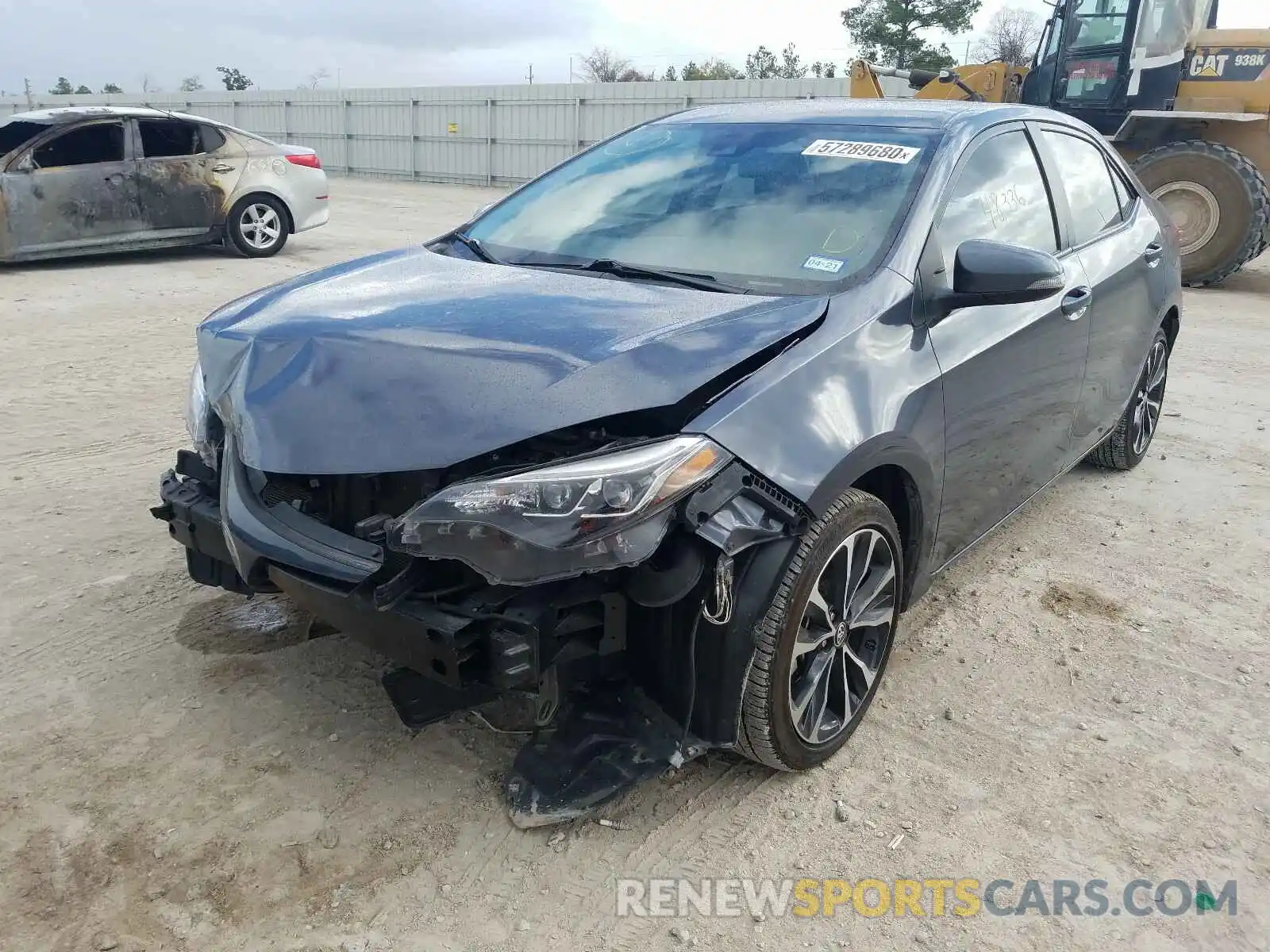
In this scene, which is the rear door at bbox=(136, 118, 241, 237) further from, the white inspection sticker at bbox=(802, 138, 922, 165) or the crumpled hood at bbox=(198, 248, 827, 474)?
the white inspection sticker at bbox=(802, 138, 922, 165)

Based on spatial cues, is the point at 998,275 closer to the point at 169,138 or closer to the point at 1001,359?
the point at 1001,359

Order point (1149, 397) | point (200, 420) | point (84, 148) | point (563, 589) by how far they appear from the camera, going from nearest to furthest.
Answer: point (563, 589) → point (200, 420) → point (1149, 397) → point (84, 148)

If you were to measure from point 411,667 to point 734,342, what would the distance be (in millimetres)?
1054

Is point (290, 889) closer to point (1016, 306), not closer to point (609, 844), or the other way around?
point (609, 844)

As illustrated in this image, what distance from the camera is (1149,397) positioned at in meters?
5.14

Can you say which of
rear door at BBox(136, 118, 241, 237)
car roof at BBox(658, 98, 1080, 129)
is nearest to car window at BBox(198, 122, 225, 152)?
rear door at BBox(136, 118, 241, 237)

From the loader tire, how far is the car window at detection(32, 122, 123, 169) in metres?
10.4

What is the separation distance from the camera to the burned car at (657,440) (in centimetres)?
218

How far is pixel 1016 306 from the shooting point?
3.32m

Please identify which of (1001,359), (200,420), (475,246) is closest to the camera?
(200,420)

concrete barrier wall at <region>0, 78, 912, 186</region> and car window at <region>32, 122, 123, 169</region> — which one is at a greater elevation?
concrete barrier wall at <region>0, 78, 912, 186</region>

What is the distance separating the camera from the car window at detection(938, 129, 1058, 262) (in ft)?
10.3

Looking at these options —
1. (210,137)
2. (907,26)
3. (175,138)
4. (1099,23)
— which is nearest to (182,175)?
(175,138)

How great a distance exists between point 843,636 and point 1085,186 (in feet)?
8.27
